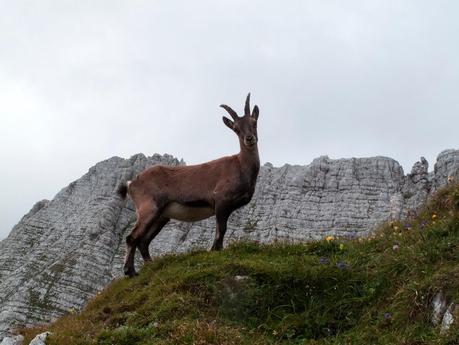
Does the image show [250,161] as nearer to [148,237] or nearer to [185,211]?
[185,211]

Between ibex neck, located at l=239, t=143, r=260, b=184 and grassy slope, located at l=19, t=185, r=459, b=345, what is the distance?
104 inches

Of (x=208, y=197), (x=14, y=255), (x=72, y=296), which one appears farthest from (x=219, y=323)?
(x=14, y=255)

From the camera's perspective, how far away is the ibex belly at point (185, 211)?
569 inches

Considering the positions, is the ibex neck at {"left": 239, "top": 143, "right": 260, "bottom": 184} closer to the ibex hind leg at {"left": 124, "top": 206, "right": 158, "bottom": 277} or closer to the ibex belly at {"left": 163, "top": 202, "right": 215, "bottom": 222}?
the ibex belly at {"left": 163, "top": 202, "right": 215, "bottom": 222}

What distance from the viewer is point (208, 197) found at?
1430cm

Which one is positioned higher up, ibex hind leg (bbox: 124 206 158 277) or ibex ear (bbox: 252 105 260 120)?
ibex ear (bbox: 252 105 260 120)

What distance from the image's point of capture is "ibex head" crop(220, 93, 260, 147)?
562 inches

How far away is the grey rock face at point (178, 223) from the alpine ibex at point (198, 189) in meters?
52.9

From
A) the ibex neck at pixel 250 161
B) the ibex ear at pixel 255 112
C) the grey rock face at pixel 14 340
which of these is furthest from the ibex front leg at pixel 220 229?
the grey rock face at pixel 14 340

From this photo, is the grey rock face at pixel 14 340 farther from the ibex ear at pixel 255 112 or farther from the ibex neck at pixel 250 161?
the ibex ear at pixel 255 112

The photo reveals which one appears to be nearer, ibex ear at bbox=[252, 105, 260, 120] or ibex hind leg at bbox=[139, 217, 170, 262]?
ibex hind leg at bbox=[139, 217, 170, 262]

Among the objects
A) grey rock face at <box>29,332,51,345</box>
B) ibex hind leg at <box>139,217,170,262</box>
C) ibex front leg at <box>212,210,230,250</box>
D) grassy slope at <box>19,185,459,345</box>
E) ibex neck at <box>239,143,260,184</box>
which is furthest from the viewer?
ibex hind leg at <box>139,217,170,262</box>

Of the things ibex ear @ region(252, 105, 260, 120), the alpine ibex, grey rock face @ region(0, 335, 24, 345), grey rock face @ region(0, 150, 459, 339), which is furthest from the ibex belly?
grey rock face @ region(0, 150, 459, 339)

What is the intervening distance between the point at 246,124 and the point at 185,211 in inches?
98.2
